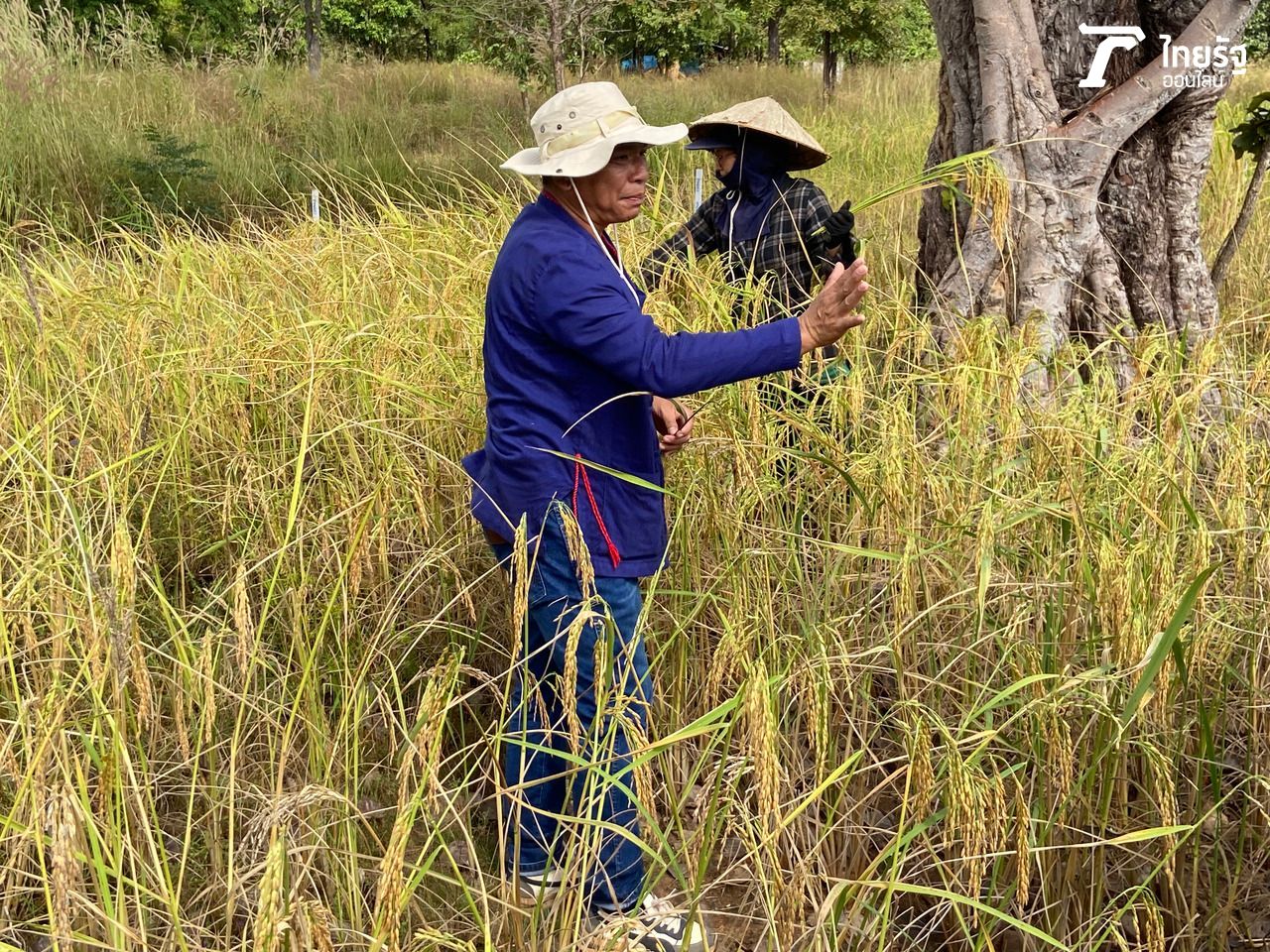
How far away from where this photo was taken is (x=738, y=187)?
3.35 meters

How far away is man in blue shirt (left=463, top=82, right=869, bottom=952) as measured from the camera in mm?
1751

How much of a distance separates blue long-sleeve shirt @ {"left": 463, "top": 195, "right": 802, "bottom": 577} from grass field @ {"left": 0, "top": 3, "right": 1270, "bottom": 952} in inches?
8.0

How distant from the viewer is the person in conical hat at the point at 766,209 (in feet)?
10.4

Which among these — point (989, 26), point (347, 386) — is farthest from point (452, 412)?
point (989, 26)

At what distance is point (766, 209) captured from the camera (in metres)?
3.29

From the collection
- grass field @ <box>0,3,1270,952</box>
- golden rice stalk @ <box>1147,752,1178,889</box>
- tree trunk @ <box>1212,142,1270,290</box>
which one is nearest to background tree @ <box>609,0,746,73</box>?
tree trunk @ <box>1212,142,1270,290</box>

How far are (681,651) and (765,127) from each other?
5.60ft

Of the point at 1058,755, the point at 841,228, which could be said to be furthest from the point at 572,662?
the point at 841,228

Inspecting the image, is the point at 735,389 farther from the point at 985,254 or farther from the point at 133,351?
the point at 133,351

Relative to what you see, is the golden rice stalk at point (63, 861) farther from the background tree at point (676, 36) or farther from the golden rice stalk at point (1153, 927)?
the background tree at point (676, 36)

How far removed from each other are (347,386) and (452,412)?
1.17 ft

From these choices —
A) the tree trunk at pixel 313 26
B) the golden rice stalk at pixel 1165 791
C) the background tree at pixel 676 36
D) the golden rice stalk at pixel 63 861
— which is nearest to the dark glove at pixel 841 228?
the golden rice stalk at pixel 1165 791

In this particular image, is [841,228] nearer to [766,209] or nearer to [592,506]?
[766,209]

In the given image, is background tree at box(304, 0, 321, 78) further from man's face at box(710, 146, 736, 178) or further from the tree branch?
the tree branch
